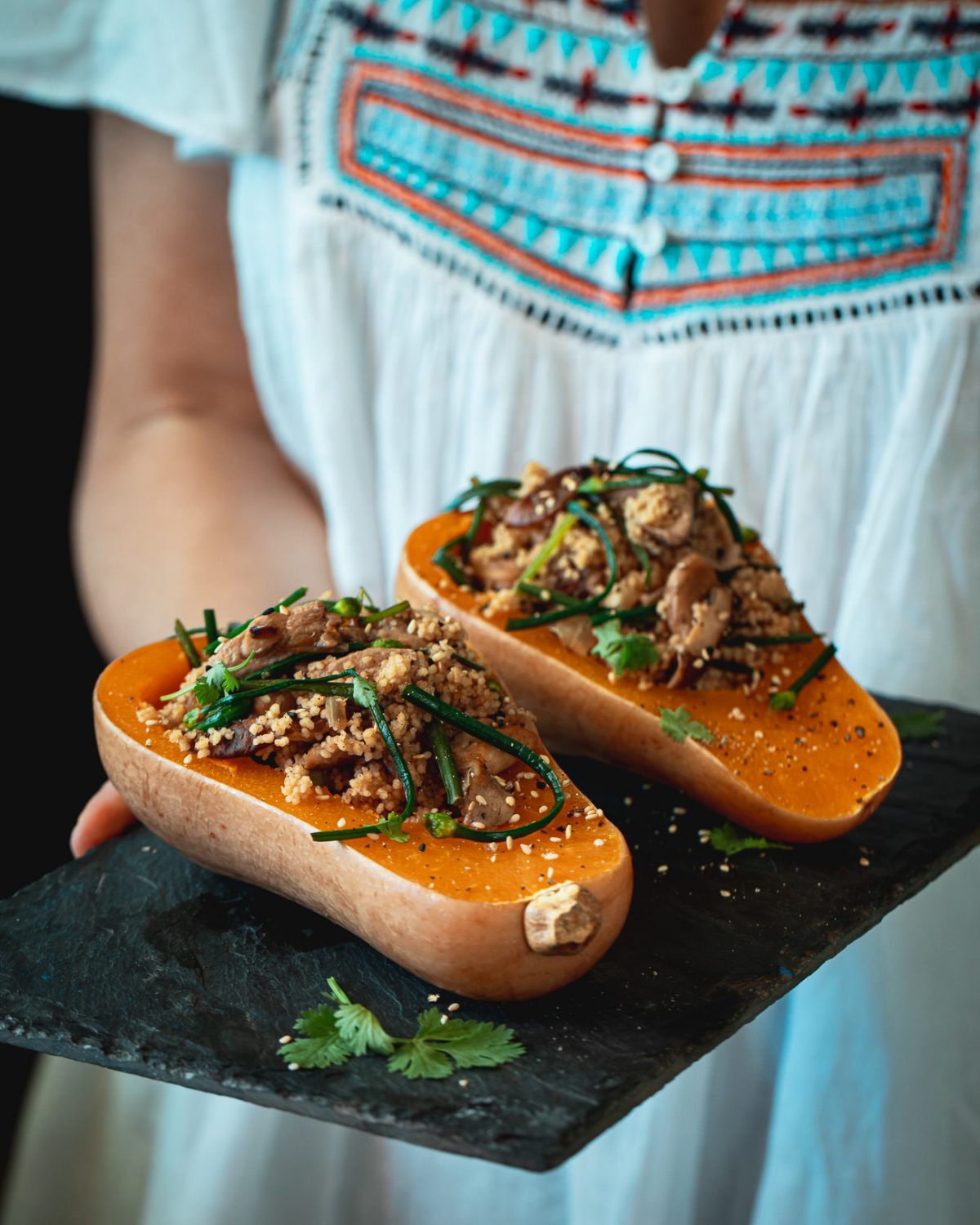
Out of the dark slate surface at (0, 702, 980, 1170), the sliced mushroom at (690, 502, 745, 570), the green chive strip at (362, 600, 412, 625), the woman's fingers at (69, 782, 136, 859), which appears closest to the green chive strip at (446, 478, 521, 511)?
the sliced mushroom at (690, 502, 745, 570)

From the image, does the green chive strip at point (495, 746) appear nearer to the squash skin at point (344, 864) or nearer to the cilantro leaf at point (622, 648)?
the squash skin at point (344, 864)

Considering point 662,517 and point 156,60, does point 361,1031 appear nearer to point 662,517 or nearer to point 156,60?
point 662,517

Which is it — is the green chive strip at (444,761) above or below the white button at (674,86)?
below

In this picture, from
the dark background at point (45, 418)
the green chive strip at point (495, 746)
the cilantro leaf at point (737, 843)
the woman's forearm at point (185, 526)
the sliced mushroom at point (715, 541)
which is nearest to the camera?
the green chive strip at point (495, 746)

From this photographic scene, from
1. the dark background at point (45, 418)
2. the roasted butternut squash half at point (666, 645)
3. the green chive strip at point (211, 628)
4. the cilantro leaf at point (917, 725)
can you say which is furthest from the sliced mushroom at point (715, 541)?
the dark background at point (45, 418)

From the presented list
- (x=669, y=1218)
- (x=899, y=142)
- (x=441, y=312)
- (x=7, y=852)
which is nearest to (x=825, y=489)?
(x=899, y=142)

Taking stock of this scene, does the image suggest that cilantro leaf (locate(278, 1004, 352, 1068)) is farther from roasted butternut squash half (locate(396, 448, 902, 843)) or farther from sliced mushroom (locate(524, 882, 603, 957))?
roasted butternut squash half (locate(396, 448, 902, 843))
